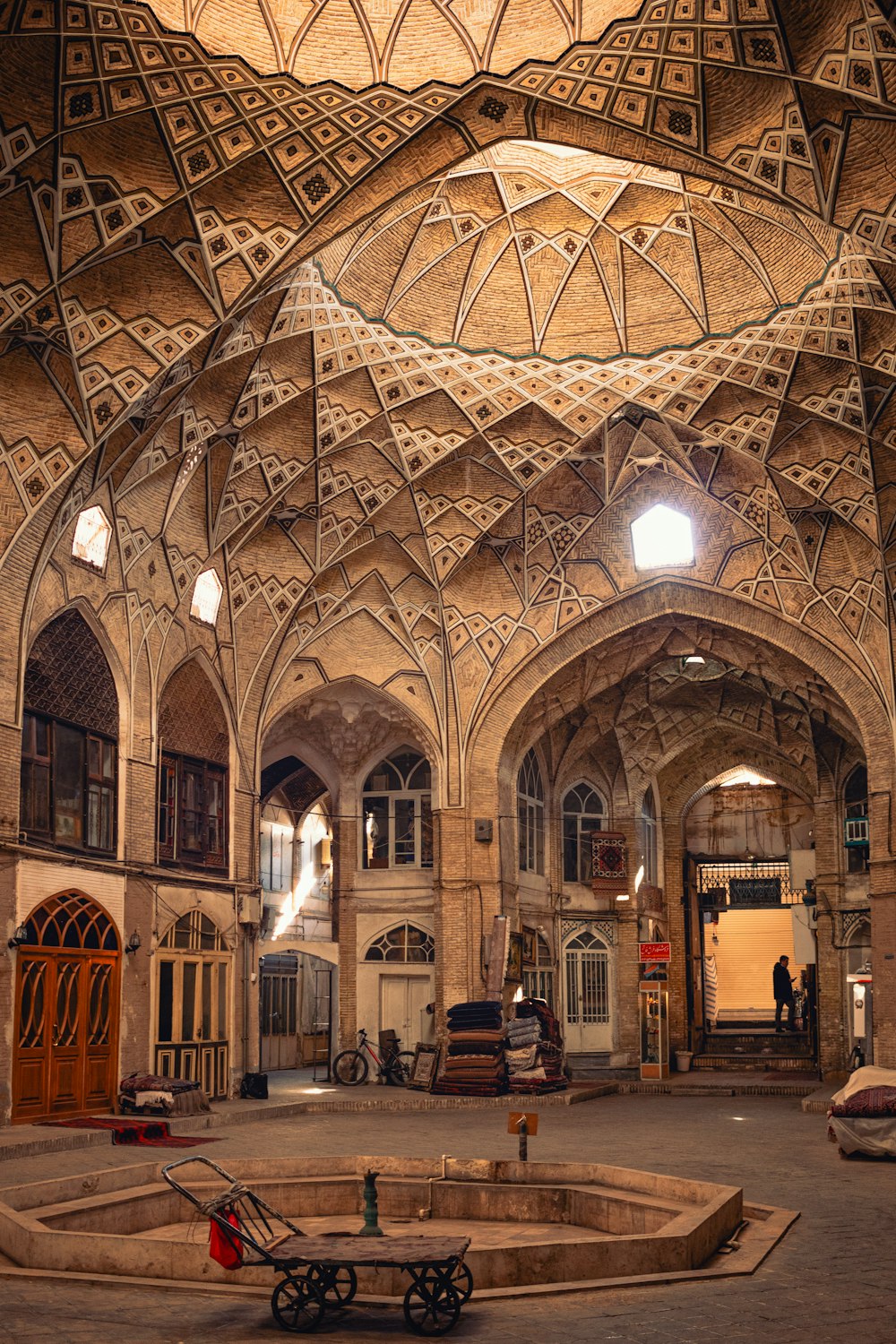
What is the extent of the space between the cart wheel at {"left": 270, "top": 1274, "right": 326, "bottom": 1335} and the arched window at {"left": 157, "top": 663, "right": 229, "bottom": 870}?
12341mm

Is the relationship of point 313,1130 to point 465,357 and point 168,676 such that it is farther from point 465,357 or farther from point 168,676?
point 465,357

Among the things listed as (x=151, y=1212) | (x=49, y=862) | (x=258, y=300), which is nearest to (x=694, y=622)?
(x=258, y=300)

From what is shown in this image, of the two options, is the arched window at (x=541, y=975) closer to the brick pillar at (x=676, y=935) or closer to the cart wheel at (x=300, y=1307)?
the brick pillar at (x=676, y=935)

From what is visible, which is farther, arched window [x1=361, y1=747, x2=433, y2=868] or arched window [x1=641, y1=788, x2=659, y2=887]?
arched window [x1=641, y1=788, x2=659, y2=887]

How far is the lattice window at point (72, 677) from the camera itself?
54.4 feet

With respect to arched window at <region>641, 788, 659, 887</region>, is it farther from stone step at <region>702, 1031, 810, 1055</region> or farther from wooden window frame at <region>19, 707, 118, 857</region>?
wooden window frame at <region>19, 707, 118, 857</region>

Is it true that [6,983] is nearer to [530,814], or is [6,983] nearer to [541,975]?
[530,814]

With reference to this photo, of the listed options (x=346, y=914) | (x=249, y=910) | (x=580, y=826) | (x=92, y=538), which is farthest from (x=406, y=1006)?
(x=92, y=538)

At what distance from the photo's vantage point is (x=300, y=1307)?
277 inches

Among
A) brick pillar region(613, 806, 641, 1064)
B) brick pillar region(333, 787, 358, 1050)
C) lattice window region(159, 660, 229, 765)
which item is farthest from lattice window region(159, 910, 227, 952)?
brick pillar region(613, 806, 641, 1064)

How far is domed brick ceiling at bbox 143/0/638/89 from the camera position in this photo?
13.7m

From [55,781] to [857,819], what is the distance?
55.3ft

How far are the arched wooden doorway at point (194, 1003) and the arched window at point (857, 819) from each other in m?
13.1

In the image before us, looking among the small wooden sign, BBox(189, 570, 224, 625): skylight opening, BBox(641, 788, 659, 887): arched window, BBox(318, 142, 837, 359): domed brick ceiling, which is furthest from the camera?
BBox(641, 788, 659, 887): arched window
